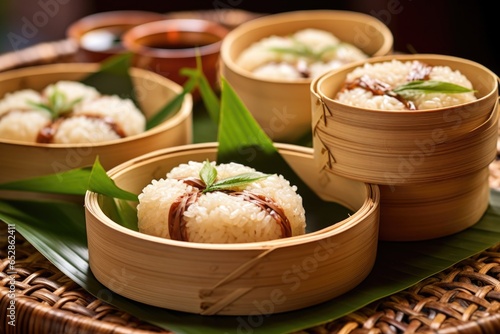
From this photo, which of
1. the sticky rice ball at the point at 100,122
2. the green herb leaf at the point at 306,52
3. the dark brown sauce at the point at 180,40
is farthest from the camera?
the dark brown sauce at the point at 180,40

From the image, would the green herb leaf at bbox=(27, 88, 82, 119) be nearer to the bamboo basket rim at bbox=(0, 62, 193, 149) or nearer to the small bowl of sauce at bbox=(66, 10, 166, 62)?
the bamboo basket rim at bbox=(0, 62, 193, 149)

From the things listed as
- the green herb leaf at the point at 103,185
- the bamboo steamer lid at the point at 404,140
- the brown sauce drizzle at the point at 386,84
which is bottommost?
the green herb leaf at the point at 103,185

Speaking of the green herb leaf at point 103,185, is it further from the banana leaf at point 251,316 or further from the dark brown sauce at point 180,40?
the dark brown sauce at point 180,40

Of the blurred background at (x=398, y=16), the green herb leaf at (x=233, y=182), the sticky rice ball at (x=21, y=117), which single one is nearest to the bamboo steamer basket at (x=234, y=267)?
the green herb leaf at (x=233, y=182)

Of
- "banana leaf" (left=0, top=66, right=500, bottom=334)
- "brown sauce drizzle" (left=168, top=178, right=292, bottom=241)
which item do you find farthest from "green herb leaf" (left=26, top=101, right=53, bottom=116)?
"brown sauce drizzle" (left=168, top=178, right=292, bottom=241)

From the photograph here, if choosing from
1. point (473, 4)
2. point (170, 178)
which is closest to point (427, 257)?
point (170, 178)

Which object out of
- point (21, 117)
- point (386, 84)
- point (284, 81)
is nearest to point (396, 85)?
point (386, 84)
